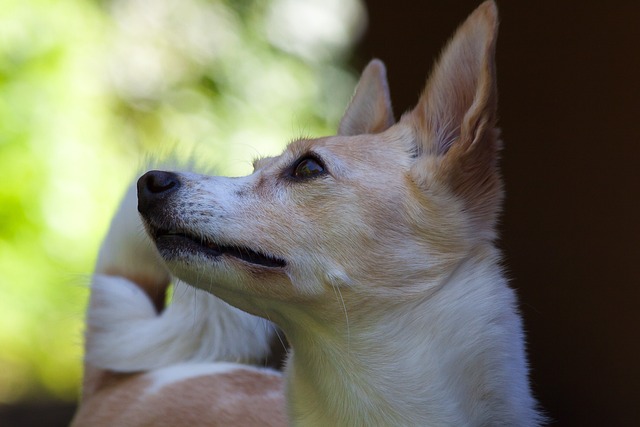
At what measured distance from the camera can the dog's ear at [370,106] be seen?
230 cm

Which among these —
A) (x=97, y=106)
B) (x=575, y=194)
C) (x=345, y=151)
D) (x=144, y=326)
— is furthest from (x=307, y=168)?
(x=97, y=106)

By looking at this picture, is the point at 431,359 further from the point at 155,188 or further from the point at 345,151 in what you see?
the point at 155,188

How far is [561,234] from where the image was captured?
124 inches

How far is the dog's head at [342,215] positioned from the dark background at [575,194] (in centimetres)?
119

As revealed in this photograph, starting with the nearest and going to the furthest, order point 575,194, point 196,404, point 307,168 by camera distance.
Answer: point 307,168 < point 196,404 < point 575,194

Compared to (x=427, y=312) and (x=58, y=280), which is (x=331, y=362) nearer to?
(x=427, y=312)

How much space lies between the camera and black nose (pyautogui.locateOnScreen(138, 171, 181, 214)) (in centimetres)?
176

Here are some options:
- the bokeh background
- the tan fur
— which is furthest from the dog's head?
the bokeh background

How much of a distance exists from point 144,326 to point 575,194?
163 cm

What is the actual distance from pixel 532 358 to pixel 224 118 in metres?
2.37

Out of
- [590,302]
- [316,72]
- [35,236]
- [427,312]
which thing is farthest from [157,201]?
[35,236]

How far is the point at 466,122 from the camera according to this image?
5.90 feet

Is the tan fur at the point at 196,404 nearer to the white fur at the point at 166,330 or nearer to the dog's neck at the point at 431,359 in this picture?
the white fur at the point at 166,330

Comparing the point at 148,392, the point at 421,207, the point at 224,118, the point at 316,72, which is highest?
the point at 316,72
